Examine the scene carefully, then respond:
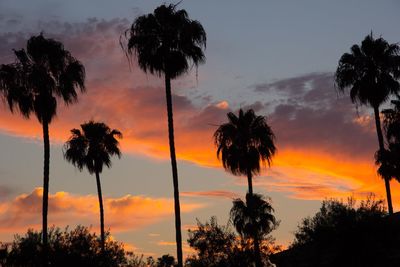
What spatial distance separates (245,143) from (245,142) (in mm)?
91

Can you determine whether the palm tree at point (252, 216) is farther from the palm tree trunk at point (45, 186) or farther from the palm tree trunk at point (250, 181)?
the palm tree trunk at point (45, 186)

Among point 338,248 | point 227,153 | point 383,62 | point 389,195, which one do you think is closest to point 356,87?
→ point 383,62

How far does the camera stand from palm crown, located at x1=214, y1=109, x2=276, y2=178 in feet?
180

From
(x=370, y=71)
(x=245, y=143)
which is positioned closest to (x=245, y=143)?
(x=245, y=143)

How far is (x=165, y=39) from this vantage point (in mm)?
39625

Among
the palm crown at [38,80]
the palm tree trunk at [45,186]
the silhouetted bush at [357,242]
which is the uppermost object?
the palm crown at [38,80]

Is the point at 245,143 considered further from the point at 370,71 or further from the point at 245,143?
the point at 370,71

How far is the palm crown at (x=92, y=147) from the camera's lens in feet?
214

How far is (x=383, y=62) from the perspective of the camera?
160 feet

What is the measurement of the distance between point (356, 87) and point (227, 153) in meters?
12.4

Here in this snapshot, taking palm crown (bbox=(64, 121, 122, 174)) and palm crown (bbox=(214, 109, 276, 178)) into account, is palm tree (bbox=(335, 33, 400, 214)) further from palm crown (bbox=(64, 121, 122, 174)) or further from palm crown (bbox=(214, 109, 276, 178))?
palm crown (bbox=(64, 121, 122, 174))

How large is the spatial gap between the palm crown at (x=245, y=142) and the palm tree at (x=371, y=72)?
Answer: 29.3 feet

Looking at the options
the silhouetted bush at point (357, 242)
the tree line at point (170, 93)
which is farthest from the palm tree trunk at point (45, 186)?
the silhouetted bush at point (357, 242)

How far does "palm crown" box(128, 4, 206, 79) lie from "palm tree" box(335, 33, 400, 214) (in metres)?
14.6
